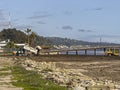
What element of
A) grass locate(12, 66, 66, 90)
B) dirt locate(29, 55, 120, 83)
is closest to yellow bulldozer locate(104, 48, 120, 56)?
dirt locate(29, 55, 120, 83)

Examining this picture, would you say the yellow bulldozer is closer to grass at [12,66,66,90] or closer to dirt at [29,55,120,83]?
dirt at [29,55,120,83]

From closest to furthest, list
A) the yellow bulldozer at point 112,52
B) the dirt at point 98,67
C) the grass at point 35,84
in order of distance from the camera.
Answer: the grass at point 35,84, the dirt at point 98,67, the yellow bulldozer at point 112,52

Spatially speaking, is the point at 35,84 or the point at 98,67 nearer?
the point at 35,84

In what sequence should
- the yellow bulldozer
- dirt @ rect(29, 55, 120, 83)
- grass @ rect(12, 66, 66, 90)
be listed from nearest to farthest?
grass @ rect(12, 66, 66, 90) → dirt @ rect(29, 55, 120, 83) → the yellow bulldozer

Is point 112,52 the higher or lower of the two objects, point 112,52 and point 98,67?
the lower

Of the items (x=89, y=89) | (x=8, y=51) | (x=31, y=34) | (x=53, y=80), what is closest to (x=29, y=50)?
(x=8, y=51)

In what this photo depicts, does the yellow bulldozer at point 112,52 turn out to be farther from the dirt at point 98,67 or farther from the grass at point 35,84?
the grass at point 35,84

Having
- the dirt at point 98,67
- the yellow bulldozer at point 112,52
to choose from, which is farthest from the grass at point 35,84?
the yellow bulldozer at point 112,52

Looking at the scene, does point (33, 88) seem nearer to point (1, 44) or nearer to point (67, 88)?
point (67, 88)

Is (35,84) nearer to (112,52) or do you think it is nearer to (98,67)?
(98,67)

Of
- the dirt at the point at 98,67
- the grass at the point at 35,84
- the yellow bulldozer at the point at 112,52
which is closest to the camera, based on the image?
the grass at the point at 35,84

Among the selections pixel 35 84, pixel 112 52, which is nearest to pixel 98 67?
pixel 35 84

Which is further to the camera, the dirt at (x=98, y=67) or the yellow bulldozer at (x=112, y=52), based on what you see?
the yellow bulldozer at (x=112, y=52)

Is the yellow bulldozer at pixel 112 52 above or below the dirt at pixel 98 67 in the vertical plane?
below
